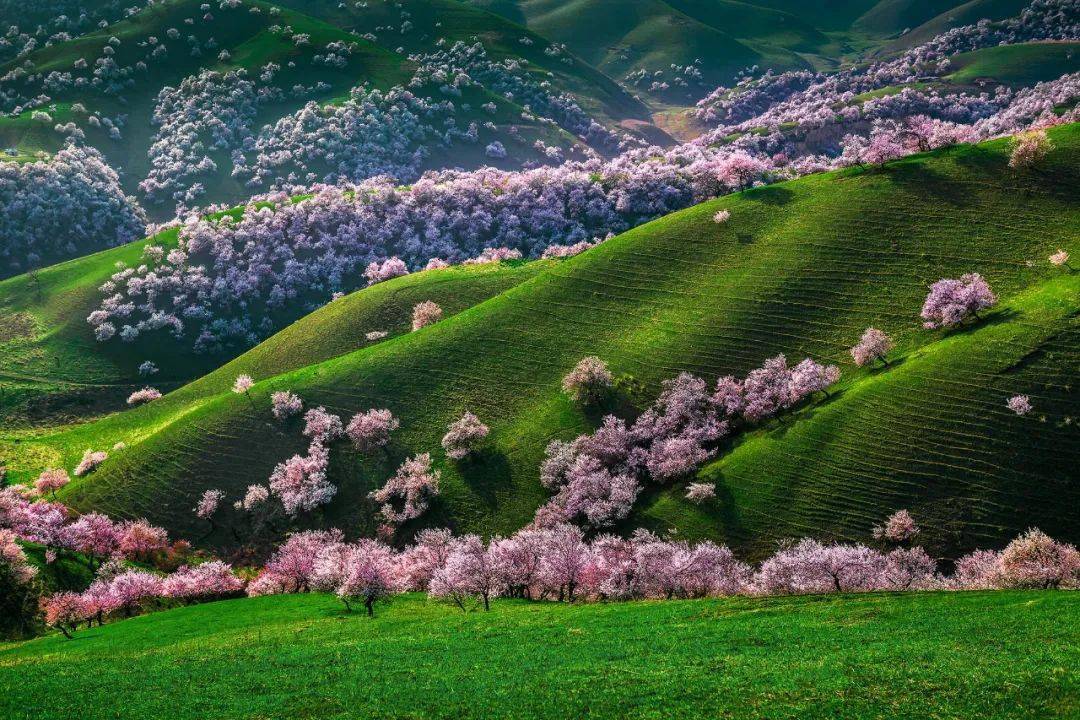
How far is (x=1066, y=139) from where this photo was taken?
3752 inches

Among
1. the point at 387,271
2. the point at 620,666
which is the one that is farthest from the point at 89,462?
the point at 620,666

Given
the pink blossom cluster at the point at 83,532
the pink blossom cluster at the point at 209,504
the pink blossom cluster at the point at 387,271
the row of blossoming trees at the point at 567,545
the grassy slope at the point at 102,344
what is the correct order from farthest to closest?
the pink blossom cluster at the point at 387,271
the grassy slope at the point at 102,344
the pink blossom cluster at the point at 209,504
the pink blossom cluster at the point at 83,532
the row of blossoming trees at the point at 567,545

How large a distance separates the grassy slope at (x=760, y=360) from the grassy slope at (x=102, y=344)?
52.0 feet

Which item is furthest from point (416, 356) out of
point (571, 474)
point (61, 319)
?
point (61, 319)

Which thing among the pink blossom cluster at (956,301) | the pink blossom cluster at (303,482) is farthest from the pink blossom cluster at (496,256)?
the pink blossom cluster at (956,301)

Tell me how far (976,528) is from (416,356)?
6957 cm

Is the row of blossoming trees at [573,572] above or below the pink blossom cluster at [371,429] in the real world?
below

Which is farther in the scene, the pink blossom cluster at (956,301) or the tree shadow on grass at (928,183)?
the tree shadow on grass at (928,183)

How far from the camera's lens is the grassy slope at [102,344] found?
398 ft

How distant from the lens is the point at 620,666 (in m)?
31.6

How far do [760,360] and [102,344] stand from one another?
141 m

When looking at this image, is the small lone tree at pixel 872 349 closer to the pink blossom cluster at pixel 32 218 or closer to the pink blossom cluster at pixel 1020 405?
the pink blossom cluster at pixel 1020 405

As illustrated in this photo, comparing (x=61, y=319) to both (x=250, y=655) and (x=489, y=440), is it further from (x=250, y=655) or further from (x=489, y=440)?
(x=250, y=655)

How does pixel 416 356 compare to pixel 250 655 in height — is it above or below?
above
